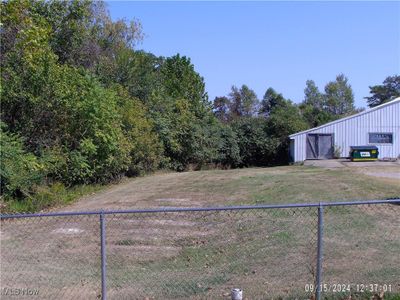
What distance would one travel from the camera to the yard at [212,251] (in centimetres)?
711

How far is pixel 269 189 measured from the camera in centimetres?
1802

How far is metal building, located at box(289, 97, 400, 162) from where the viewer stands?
37062 mm

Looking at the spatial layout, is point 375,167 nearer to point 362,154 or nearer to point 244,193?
point 362,154

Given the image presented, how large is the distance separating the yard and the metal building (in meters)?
21.2

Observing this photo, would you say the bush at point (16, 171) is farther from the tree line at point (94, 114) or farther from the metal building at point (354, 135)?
the metal building at point (354, 135)

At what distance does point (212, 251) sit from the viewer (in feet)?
32.1

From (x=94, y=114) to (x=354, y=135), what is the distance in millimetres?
21701

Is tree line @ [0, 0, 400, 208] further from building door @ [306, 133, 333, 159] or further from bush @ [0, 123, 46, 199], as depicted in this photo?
building door @ [306, 133, 333, 159]

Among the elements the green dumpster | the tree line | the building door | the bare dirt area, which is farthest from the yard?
the building door

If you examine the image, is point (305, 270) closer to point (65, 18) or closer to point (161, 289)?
point (161, 289)

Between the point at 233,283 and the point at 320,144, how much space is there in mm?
31681

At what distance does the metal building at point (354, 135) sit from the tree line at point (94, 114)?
3395 mm

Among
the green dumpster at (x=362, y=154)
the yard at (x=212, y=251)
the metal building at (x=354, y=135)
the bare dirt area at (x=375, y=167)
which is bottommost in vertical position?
the yard at (x=212, y=251)

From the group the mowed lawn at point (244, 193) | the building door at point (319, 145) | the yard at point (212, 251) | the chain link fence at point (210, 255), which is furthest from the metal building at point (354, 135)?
the chain link fence at point (210, 255)
